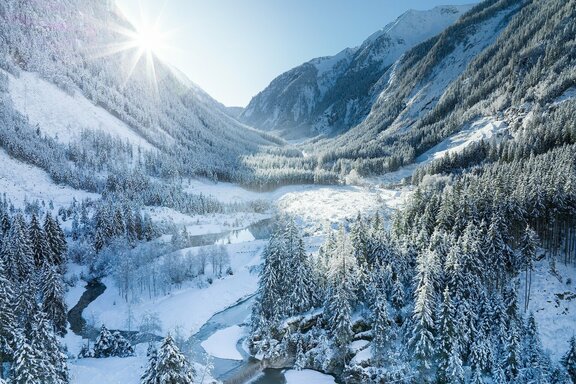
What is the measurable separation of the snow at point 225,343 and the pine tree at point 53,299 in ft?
83.8

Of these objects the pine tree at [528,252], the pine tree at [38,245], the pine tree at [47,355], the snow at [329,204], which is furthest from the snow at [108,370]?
the snow at [329,204]

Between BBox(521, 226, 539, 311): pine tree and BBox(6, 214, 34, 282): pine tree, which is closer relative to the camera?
BBox(521, 226, 539, 311): pine tree

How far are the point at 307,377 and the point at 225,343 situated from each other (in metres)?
18.3

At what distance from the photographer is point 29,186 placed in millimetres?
156625

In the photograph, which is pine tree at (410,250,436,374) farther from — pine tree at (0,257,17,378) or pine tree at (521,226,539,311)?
pine tree at (0,257,17,378)

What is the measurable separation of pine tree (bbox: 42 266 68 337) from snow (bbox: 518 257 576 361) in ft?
252

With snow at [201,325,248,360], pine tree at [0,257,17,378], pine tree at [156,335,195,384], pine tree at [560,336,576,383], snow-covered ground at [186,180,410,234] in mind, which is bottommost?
pine tree at [560,336,576,383]

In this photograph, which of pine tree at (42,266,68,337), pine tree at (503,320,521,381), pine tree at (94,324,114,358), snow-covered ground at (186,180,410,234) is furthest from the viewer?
snow-covered ground at (186,180,410,234)

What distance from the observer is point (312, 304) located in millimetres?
68625

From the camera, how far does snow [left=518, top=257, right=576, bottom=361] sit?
56312 mm

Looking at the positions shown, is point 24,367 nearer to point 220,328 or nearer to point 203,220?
point 220,328

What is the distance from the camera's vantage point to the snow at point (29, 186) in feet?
481

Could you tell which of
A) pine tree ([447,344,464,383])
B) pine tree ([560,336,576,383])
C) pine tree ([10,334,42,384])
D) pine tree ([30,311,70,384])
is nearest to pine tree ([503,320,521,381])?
pine tree ([560,336,576,383])

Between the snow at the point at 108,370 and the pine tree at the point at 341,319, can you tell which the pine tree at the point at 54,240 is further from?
the pine tree at the point at 341,319
